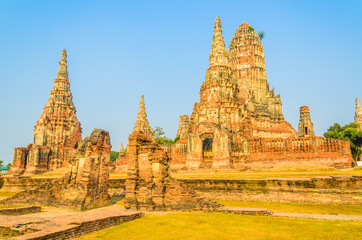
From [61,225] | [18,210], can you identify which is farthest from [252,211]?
[18,210]

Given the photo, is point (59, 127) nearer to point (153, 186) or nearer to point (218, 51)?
point (218, 51)

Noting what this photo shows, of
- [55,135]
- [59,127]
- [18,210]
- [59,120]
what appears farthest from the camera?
[59,120]

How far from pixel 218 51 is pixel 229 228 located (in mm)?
31296

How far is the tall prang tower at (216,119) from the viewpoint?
2802 centimetres

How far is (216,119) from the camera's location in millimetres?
33250

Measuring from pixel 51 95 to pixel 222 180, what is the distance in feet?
133

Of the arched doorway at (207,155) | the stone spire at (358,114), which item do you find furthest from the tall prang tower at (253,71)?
the stone spire at (358,114)

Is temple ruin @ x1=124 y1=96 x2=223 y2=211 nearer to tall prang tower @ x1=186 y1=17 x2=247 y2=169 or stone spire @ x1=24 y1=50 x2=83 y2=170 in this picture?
tall prang tower @ x1=186 y1=17 x2=247 y2=169

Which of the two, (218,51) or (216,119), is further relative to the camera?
(218,51)

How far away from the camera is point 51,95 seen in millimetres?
47062

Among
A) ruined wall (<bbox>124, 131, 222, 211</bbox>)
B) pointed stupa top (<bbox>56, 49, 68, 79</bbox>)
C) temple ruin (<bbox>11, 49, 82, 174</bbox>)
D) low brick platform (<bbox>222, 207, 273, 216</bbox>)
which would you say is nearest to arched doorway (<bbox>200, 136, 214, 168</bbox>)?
ruined wall (<bbox>124, 131, 222, 211</bbox>)

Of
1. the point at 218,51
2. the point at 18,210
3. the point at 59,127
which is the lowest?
the point at 18,210

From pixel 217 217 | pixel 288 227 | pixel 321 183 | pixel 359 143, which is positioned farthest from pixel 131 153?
pixel 359 143

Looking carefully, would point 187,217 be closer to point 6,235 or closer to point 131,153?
point 131,153
